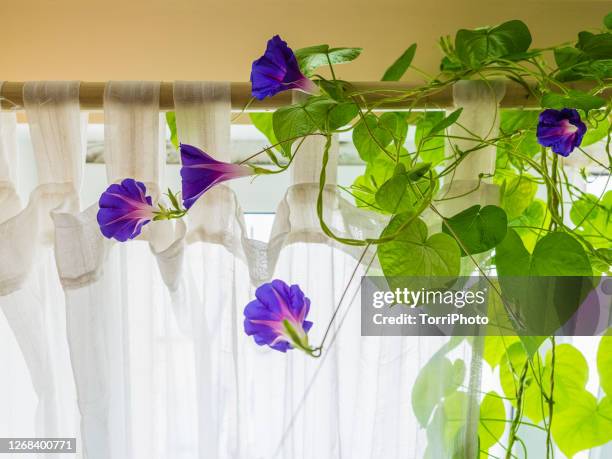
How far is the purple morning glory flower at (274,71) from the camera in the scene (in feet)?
2.24

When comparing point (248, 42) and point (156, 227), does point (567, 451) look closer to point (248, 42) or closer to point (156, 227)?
point (156, 227)

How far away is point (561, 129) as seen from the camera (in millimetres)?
695

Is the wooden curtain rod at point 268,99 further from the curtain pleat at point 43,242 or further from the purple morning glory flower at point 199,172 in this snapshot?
the purple morning glory flower at point 199,172

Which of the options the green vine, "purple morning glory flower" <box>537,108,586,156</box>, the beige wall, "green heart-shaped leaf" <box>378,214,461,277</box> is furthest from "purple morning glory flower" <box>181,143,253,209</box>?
the beige wall

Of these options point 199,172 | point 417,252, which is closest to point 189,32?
point 199,172

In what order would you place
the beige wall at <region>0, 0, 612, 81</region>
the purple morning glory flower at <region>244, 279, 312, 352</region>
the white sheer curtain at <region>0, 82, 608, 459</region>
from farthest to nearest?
the beige wall at <region>0, 0, 612, 81</region> → the white sheer curtain at <region>0, 82, 608, 459</region> → the purple morning glory flower at <region>244, 279, 312, 352</region>

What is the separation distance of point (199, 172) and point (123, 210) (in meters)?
0.10

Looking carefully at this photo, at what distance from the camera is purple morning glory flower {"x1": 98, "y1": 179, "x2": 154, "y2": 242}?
27.9 inches

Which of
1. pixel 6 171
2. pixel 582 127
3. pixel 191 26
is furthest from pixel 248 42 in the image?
pixel 582 127

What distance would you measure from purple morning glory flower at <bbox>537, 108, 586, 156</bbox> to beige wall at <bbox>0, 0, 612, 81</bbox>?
0.47 m

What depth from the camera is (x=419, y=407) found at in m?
0.82

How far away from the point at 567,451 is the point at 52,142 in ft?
2.71

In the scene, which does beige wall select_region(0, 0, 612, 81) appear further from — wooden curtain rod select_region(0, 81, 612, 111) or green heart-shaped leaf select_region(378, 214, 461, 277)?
green heart-shaped leaf select_region(378, 214, 461, 277)

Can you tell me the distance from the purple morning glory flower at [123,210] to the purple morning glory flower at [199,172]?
63mm
